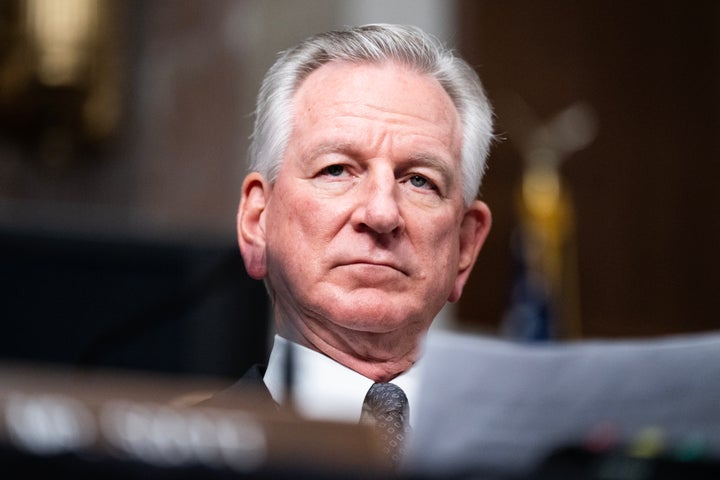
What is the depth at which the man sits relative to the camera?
0.89 meters

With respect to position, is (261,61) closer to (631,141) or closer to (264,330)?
(631,141)

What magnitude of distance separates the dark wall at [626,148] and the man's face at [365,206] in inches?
161

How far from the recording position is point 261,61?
163 inches

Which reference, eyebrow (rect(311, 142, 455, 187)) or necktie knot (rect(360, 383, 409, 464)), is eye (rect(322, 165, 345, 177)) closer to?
eyebrow (rect(311, 142, 455, 187))

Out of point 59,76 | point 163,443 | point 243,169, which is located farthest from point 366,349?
point 59,76

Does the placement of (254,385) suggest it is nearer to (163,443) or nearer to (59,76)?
(163,443)

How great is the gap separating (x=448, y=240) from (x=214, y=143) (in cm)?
336

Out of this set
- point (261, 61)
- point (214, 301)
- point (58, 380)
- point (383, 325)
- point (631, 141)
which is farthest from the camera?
point (631, 141)

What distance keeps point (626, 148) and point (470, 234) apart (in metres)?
4.52

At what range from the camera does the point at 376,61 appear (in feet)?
3.07

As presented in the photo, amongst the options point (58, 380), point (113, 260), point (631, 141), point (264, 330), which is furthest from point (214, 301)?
point (631, 141)

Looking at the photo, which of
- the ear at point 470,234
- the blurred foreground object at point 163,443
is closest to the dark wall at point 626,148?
the ear at point 470,234

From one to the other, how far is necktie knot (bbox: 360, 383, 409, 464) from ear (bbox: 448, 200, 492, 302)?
121 mm

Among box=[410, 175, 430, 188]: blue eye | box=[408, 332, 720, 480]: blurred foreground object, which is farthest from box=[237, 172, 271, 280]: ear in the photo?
box=[408, 332, 720, 480]: blurred foreground object
